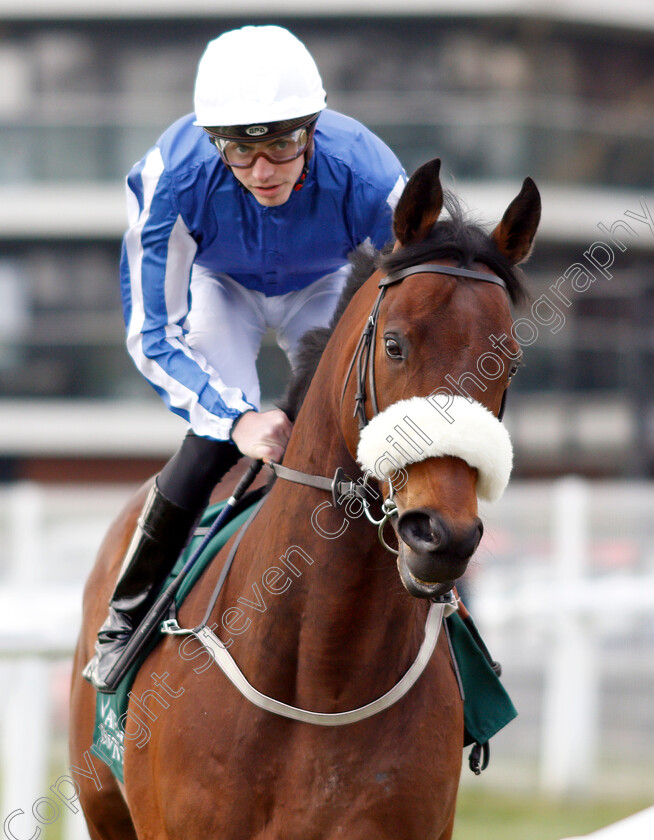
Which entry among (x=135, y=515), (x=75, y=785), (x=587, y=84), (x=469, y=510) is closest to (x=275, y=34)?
(x=469, y=510)

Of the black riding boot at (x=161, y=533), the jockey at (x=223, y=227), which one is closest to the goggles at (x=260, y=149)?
the jockey at (x=223, y=227)

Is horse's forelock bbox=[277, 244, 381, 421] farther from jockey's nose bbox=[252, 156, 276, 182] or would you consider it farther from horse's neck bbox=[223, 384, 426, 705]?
jockey's nose bbox=[252, 156, 276, 182]

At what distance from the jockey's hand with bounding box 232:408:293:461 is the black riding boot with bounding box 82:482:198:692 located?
409 millimetres

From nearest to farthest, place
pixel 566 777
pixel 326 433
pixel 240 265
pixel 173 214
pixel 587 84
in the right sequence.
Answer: pixel 326 433 → pixel 173 214 → pixel 240 265 → pixel 566 777 → pixel 587 84

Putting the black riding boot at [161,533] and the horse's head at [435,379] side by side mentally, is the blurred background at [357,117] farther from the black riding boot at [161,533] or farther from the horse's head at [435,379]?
the horse's head at [435,379]

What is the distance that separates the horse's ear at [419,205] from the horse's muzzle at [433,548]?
2.17 ft

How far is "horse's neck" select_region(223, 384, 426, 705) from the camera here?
258 centimetres

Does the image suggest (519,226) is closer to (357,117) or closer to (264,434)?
(264,434)

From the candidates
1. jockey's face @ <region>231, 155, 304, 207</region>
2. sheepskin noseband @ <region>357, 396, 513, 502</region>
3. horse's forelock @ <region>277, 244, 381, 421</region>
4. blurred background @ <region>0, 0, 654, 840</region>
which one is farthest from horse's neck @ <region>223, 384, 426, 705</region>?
blurred background @ <region>0, 0, 654, 840</region>

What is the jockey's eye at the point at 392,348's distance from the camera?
2311 millimetres

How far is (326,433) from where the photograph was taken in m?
2.66

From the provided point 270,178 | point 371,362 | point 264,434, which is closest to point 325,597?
point 264,434

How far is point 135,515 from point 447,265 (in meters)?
2.06

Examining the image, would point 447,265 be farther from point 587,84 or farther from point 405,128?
point 587,84
